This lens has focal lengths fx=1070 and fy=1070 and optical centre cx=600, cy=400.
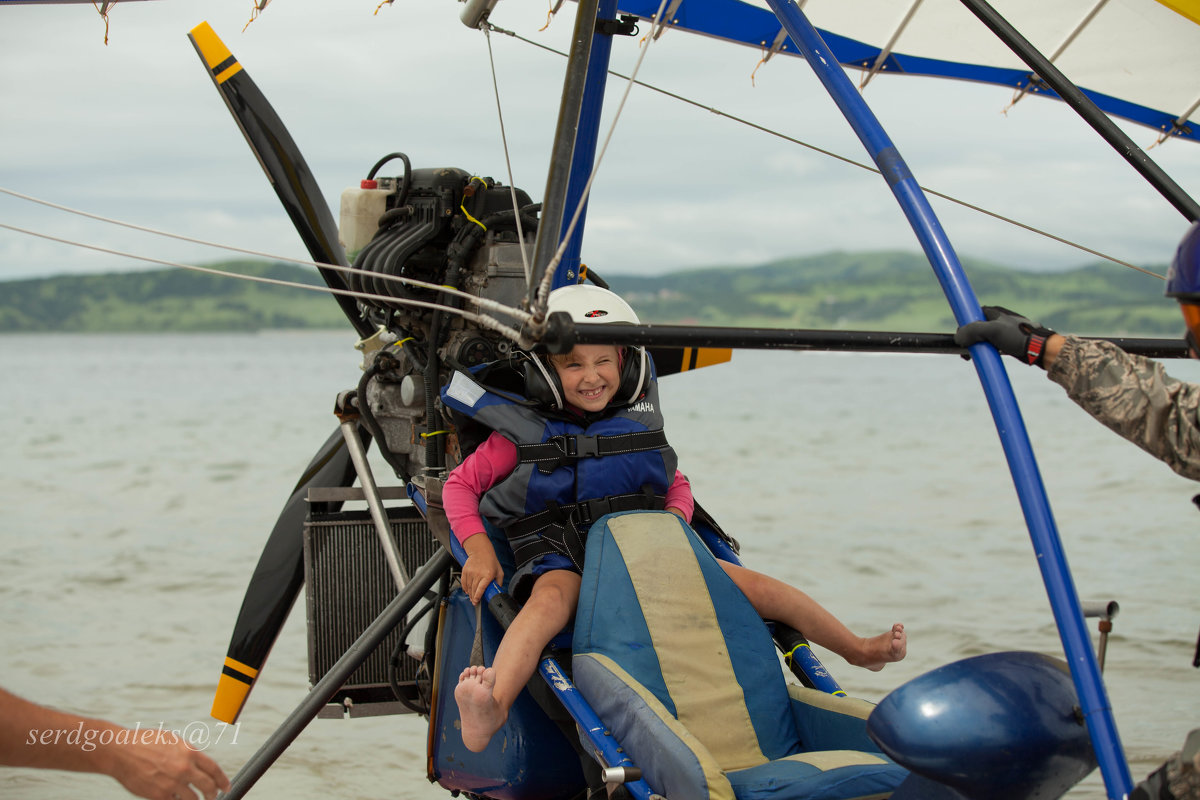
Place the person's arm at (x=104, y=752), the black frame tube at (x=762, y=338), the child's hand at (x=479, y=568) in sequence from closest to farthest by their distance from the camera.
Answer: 1. the person's arm at (x=104, y=752)
2. the black frame tube at (x=762, y=338)
3. the child's hand at (x=479, y=568)

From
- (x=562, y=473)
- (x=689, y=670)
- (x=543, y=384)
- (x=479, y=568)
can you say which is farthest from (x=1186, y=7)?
(x=479, y=568)

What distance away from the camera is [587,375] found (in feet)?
9.76

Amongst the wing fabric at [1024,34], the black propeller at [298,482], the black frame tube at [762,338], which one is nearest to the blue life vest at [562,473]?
the black frame tube at [762,338]

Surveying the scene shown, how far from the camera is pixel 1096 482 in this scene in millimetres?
11906

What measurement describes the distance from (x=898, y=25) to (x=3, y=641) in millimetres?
6062

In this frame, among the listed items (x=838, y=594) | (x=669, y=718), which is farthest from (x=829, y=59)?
(x=838, y=594)

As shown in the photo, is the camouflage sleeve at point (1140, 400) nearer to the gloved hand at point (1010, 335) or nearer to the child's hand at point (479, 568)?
the gloved hand at point (1010, 335)

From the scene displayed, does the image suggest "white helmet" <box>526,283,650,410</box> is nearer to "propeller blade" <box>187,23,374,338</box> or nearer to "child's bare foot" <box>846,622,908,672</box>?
Answer: "child's bare foot" <box>846,622,908,672</box>

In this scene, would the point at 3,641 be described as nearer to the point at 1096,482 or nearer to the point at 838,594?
the point at 838,594

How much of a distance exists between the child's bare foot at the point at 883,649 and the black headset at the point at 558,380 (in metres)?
0.95

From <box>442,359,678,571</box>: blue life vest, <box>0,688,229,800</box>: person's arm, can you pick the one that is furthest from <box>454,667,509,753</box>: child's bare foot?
<box>0,688,229,800</box>: person's arm

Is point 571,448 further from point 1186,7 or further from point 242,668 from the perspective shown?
point 1186,7

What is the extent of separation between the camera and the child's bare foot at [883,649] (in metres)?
2.56

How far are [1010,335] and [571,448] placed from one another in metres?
1.30
